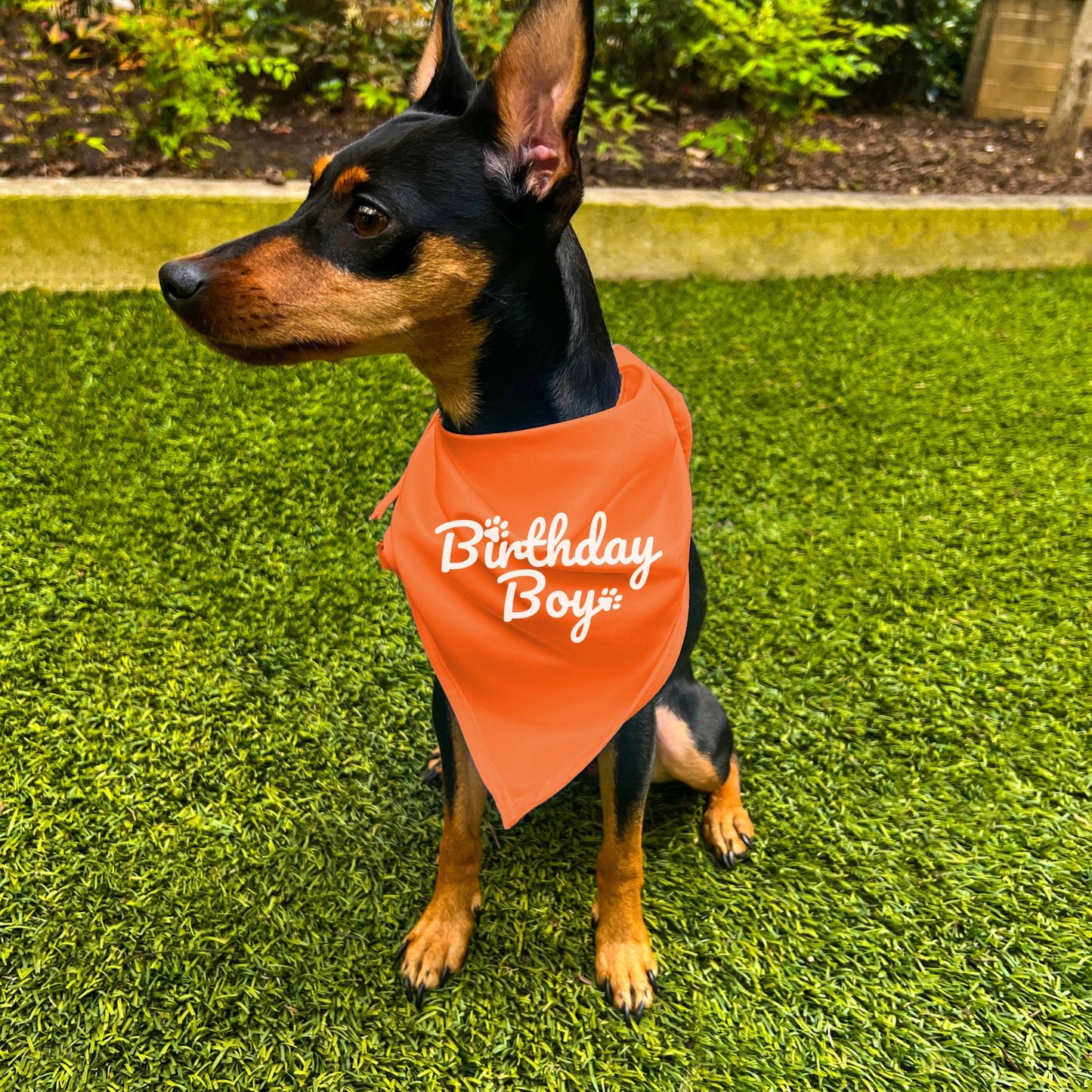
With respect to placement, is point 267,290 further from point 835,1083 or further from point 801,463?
point 801,463

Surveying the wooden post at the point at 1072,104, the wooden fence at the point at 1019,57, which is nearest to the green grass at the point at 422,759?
the wooden post at the point at 1072,104

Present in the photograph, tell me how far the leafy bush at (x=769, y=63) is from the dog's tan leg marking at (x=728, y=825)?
161 inches

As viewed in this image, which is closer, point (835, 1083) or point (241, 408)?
point (835, 1083)

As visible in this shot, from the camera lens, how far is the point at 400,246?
146 cm

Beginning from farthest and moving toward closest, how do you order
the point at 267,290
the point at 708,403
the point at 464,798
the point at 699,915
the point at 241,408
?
the point at 708,403, the point at 241,408, the point at 699,915, the point at 464,798, the point at 267,290

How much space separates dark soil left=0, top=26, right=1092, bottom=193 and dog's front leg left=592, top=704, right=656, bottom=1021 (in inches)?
159

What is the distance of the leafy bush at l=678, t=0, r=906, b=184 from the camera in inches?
181

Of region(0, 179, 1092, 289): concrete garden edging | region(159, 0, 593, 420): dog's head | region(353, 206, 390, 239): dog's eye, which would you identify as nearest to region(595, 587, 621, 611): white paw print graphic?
region(159, 0, 593, 420): dog's head

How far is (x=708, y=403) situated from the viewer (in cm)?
382

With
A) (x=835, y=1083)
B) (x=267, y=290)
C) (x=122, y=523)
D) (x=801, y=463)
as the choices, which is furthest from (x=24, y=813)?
(x=801, y=463)

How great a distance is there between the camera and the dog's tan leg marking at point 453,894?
185cm

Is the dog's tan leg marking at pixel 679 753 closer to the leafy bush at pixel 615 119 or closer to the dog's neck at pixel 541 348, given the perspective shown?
the dog's neck at pixel 541 348

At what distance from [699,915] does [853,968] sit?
14.4 inches

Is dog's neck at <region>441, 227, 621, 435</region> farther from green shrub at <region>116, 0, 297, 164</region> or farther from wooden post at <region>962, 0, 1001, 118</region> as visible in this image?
wooden post at <region>962, 0, 1001, 118</region>
